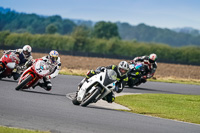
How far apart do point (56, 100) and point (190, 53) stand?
63.1 m

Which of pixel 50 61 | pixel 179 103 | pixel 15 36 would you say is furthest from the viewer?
pixel 15 36

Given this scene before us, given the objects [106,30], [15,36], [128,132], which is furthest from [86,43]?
[128,132]

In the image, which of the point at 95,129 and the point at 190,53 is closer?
the point at 95,129

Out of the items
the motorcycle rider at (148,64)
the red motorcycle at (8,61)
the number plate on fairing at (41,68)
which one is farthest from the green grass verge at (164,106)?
the red motorcycle at (8,61)

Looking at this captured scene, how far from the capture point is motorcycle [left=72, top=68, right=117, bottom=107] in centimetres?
1223

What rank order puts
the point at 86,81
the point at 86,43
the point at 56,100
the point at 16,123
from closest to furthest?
the point at 16,123 → the point at 86,81 → the point at 56,100 → the point at 86,43

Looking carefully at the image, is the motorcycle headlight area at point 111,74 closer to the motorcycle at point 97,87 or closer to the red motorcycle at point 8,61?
the motorcycle at point 97,87

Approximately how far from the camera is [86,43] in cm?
9450

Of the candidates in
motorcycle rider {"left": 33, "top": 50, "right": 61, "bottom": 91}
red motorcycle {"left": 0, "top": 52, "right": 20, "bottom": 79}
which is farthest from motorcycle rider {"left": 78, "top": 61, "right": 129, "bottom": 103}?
red motorcycle {"left": 0, "top": 52, "right": 20, "bottom": 79}

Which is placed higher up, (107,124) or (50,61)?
(50,61)

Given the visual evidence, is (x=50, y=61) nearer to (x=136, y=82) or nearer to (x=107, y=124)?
(x=107, y=124)

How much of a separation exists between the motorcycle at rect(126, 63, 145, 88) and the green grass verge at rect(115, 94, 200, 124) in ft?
10.8

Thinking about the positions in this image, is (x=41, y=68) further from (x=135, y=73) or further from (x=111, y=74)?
(x=135, y=73)

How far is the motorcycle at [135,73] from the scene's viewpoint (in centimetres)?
2258
